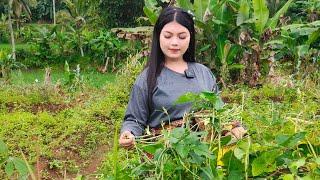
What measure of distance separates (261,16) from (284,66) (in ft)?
7.50

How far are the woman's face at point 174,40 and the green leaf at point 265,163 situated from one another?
3.67 feet

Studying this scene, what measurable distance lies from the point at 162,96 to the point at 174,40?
0.22 m

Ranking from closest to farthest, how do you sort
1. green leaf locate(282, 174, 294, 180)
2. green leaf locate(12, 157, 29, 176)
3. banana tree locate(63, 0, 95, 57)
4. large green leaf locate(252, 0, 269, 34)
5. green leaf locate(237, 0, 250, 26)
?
green leaf locate(282, 174, 294, 180), green leaf locate(12, 157, 29, 176), large green leaf locate(252, 0, 269, 34), green leaf locate(237, 0, 250, 26), banana tree locate(63, 0, 95, 57)

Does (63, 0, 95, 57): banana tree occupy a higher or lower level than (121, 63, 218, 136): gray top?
lower

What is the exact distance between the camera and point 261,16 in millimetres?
6488

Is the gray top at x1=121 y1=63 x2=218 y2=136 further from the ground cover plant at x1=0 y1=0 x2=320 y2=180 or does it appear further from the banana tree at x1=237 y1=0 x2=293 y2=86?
the banana tree at x1=237 y1=0 x2=293 y2=86

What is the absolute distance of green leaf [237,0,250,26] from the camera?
6602mm

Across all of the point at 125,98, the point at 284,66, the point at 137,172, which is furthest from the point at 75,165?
the point at 284,66

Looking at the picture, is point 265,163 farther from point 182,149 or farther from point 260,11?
point 260,11

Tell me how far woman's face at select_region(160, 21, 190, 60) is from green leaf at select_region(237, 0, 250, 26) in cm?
465

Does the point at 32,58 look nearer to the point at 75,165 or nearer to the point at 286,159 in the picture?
the point at 75,165

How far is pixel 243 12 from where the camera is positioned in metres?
6.63

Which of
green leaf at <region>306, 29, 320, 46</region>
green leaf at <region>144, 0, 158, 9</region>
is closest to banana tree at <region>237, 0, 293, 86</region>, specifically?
green leaf at <region>306, 29, 320, 46</region>

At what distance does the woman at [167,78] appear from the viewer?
2.05 m
